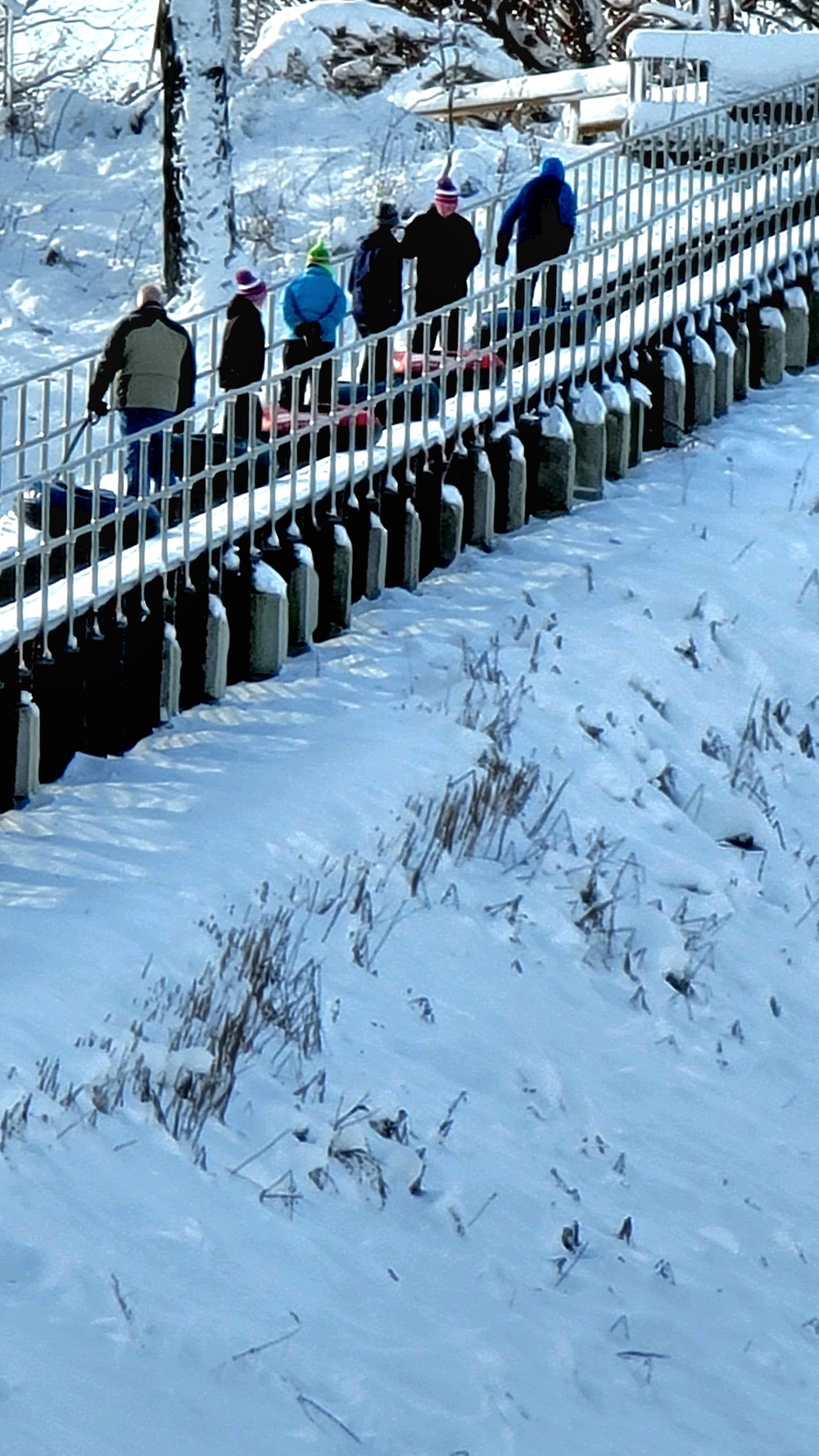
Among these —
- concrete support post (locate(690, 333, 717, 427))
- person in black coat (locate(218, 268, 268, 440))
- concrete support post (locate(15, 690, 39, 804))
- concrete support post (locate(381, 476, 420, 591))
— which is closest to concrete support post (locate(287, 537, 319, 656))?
concrete support post (locate(381, 476, 420, 591))

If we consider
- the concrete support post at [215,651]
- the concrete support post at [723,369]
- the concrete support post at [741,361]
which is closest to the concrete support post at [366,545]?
the concrete support post at [215,651]

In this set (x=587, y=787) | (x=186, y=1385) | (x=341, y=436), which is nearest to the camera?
(x=186, y=1385)

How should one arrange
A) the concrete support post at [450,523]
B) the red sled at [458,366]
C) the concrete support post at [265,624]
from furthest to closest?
1. the red sled at [458,366]
2. the concrete support post at [450,523]
3. the concrete support post at [265,624]

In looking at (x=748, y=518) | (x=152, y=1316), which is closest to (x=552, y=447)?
(x=748, y=518)

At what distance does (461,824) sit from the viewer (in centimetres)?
916

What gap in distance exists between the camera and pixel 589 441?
13430 mm

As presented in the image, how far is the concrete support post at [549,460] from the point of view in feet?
42.9

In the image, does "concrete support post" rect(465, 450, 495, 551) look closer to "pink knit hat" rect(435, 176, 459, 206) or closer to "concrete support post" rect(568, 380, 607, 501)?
"concrete support post" rect(568, 380, 607, 501)

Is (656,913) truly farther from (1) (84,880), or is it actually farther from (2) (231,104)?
(2) (231,104)

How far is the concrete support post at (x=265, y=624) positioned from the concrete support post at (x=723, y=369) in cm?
498

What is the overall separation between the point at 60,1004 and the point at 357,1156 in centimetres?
98

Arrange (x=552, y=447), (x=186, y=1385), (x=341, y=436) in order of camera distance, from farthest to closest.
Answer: (x=552, y=447)
(x=341, y=436)
(x=186, y=1385)

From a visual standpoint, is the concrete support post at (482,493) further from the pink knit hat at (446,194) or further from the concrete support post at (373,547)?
the pink knit hat at (446,194)

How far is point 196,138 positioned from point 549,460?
Answer: 5985mm
